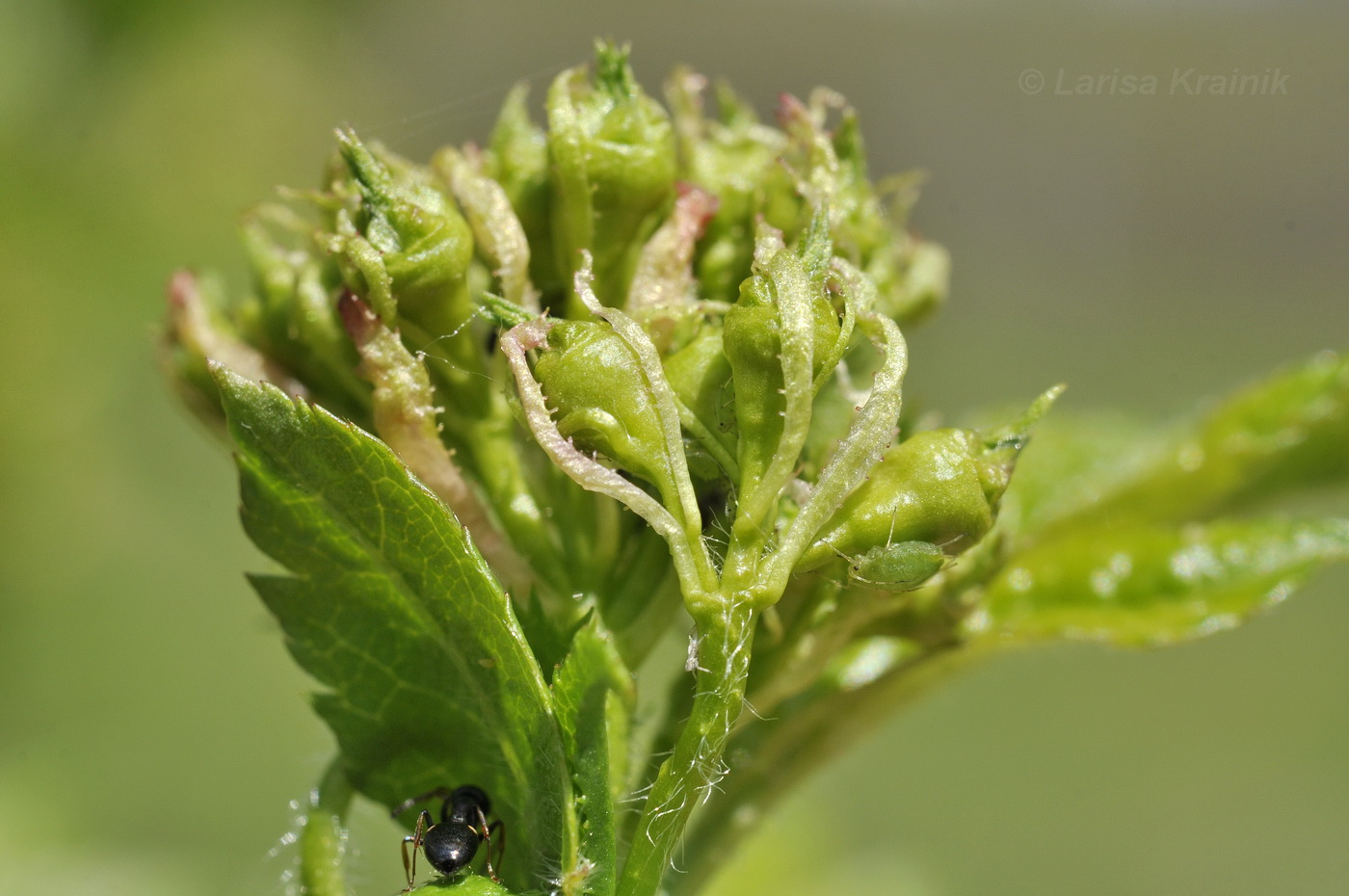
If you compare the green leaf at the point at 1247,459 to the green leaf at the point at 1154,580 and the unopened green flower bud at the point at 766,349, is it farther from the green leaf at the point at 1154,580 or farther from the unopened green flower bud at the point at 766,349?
the unopened green flower bud at the point at 766,349

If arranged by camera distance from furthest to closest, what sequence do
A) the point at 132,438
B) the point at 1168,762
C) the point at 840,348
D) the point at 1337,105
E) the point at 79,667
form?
1. the point at 1337,105
2. the point at 1168,762
3. the point at 132,438
4. the point at 79,667
5. the point at 840,348

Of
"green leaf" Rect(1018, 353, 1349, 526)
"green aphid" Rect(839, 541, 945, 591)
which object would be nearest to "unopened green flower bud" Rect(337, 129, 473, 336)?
"green aphid" Rect(839, 541, 945, 591)

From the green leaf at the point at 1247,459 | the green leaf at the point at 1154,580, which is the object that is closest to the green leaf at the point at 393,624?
the green leaf at the point at 1154,580

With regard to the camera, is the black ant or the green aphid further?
the black ant

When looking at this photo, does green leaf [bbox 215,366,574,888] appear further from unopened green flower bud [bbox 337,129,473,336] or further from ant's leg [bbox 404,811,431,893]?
unopened green flower bud [bbox 337,129,473,336]

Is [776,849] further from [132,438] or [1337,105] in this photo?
[1337,105]

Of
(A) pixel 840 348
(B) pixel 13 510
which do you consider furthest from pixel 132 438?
(A) pixel 840 348
